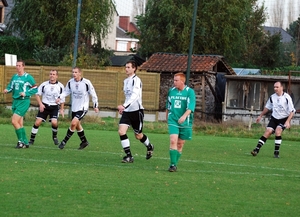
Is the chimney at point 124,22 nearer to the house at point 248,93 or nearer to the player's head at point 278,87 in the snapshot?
the house at point 248,93

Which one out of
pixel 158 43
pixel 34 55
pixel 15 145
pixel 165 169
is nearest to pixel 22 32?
pixel 34 55

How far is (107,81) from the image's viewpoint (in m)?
44.6

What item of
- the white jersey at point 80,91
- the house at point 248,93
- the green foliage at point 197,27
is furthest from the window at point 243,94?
the white jersey at point 80,91

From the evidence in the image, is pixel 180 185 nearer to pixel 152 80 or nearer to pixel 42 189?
pixel 42 189

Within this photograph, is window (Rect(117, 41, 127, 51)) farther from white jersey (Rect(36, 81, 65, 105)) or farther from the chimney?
white jersey (Rect(36, 81, 65, 105))

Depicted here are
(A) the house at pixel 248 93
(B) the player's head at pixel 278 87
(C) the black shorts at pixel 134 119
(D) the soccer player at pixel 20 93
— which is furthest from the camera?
(A) the house at pixel 248 93

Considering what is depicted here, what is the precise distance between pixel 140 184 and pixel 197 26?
156ft

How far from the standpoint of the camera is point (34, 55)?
58.5 metres

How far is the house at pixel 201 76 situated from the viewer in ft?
150

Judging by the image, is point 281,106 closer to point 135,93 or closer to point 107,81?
point 135,93

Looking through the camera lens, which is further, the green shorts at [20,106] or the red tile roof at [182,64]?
the red tile roof at [182,64]

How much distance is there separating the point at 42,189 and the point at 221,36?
49.8 metres

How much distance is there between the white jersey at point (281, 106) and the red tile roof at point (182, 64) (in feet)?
82.7

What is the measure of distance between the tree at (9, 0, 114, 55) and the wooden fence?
12401mm
